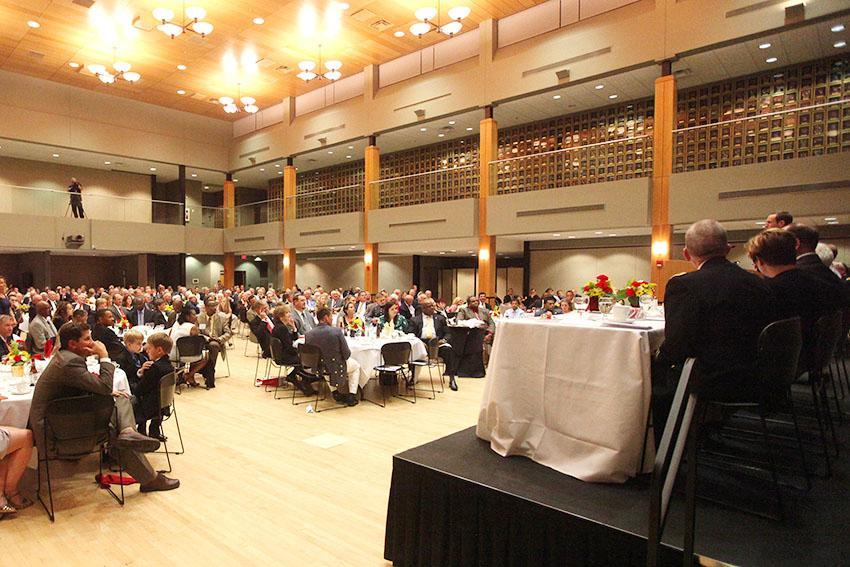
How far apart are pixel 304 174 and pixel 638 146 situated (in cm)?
1437

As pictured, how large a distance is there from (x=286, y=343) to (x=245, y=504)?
3.73m

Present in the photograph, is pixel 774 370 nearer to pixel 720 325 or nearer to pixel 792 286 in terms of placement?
pixel 720 325

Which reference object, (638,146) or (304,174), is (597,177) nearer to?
(638,146)

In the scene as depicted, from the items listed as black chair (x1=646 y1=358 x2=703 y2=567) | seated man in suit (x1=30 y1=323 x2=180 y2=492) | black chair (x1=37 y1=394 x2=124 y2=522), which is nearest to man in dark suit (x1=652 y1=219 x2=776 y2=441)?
black chair (x1=646 y1=358 x2=703 y2=567)

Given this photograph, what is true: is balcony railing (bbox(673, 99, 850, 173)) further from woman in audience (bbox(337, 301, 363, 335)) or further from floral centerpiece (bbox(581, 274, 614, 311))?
floral centerpiece (bbox(581, 274, 614, 311))

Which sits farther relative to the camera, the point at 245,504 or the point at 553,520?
the point at 245,504

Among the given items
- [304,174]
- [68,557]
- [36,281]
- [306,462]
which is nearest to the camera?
[68,557]

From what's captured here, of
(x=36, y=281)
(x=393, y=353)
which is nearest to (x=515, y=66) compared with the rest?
(x=393, y=353)

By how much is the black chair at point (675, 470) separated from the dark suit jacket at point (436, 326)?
22.9 feet

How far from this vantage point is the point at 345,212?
18.9 metres

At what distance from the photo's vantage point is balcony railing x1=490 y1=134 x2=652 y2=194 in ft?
42.0

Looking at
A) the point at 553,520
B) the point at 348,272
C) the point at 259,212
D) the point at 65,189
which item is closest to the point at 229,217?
the point at 259,212

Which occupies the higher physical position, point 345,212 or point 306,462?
point 345,212

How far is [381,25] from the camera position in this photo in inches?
530
